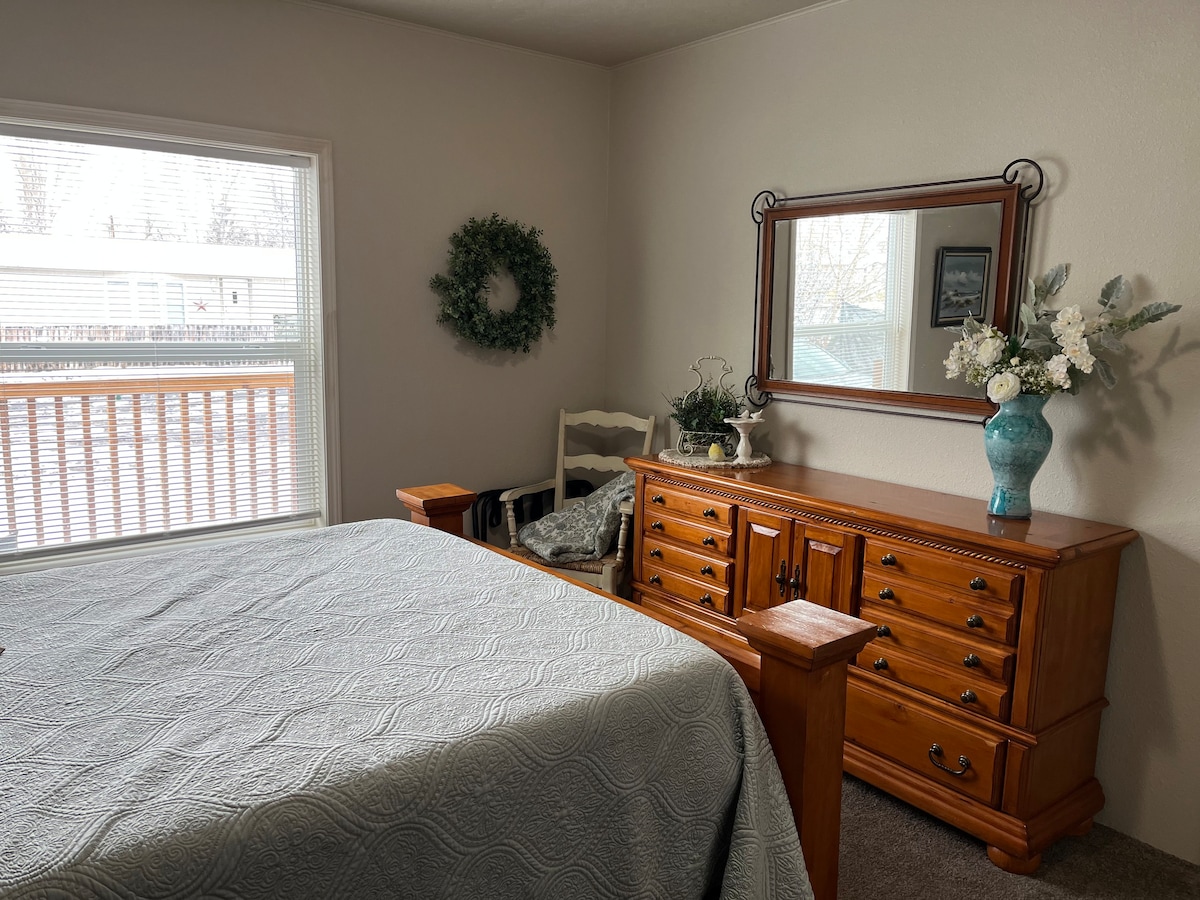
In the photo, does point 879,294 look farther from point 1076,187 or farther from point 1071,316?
point 1071,316

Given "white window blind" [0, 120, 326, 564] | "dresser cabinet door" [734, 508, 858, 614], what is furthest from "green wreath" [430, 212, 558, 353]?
"dresser cabinet door" [734, 508, 858, 614]

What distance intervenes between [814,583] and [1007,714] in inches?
27.2

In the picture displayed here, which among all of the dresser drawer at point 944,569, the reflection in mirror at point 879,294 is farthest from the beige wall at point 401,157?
the dresser drawer at point 944,569

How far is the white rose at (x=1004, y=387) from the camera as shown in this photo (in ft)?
8.13

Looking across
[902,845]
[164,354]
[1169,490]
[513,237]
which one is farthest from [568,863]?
[513,237]

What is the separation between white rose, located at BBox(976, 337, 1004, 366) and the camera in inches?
100

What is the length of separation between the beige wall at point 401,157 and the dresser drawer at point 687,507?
37.9 inches

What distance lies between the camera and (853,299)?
128 inches

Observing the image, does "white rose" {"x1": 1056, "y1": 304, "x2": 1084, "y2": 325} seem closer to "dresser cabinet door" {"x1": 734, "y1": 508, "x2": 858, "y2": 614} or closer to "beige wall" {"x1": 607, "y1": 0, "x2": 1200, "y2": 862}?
"beige wall" {"x1": 607, "y1": 0, "x2": 1200, "y2": 862}

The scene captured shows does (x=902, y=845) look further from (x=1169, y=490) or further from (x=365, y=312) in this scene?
(x=365, y=312)

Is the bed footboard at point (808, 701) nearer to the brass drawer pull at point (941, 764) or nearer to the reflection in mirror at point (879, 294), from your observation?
the brass drawer pull at point (941, 764)

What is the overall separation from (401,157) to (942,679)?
2.88 m

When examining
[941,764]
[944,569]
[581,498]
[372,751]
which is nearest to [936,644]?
[944,569]

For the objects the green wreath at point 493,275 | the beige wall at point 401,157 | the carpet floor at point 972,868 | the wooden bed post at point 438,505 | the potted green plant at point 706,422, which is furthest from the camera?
the green wreath at point 493,275
